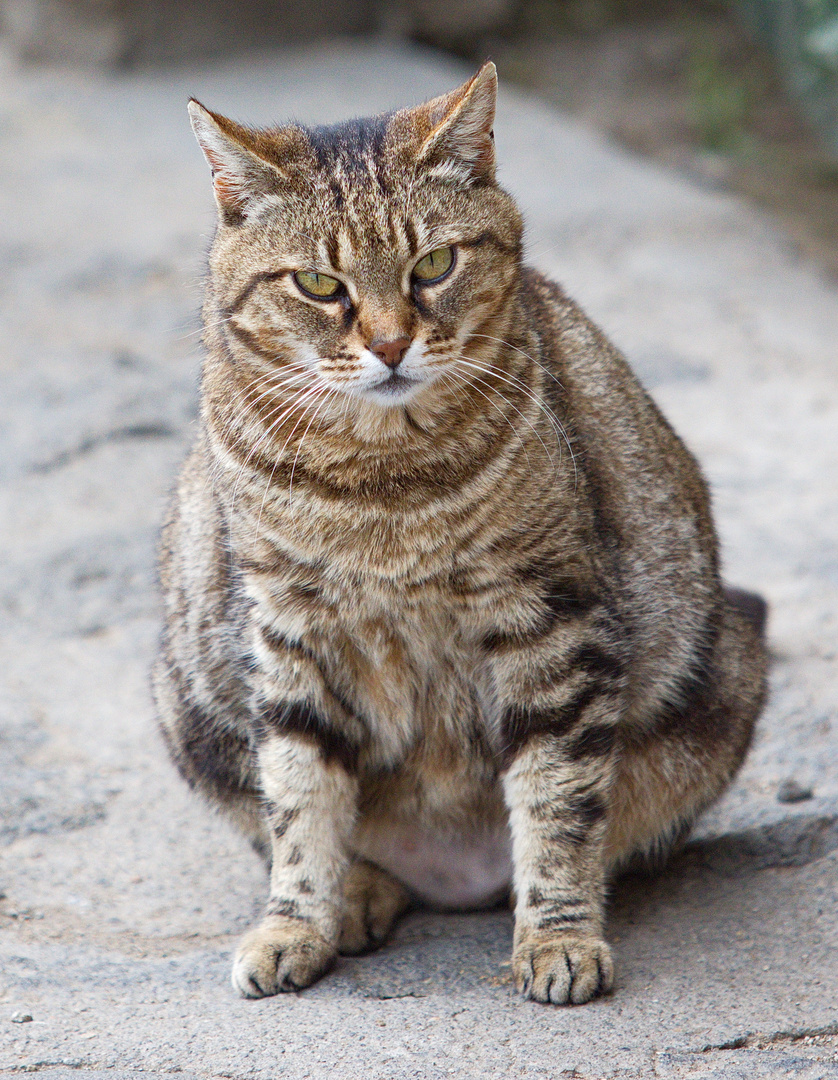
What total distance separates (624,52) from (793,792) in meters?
8.50

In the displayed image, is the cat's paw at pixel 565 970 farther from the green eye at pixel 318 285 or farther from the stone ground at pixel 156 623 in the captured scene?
the green eye at pixel 318 285

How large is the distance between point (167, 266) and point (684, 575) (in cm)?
490

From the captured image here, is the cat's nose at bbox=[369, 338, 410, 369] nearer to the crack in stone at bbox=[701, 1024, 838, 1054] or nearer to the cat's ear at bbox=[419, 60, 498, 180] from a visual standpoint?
the cat's ear at bbox=[419, 60, 498, 180]

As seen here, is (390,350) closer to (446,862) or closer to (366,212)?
(366,212)

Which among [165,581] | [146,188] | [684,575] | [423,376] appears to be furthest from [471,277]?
[146,188]

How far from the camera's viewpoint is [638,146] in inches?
363

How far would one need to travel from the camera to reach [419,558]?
2.71 meters

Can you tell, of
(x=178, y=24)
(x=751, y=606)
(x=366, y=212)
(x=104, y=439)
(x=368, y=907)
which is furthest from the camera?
(x=178, y=24)

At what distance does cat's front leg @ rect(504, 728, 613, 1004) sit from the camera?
110 inches

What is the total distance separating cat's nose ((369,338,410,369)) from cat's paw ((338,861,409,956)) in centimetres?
130

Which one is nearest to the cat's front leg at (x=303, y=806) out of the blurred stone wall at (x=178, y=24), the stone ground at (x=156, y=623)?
the stone ground at (x=156, y=623)

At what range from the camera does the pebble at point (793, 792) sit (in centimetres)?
337

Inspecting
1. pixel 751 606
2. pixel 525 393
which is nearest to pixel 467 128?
pixel 525 393

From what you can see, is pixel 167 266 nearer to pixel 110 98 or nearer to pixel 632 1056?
pixel 110 98
